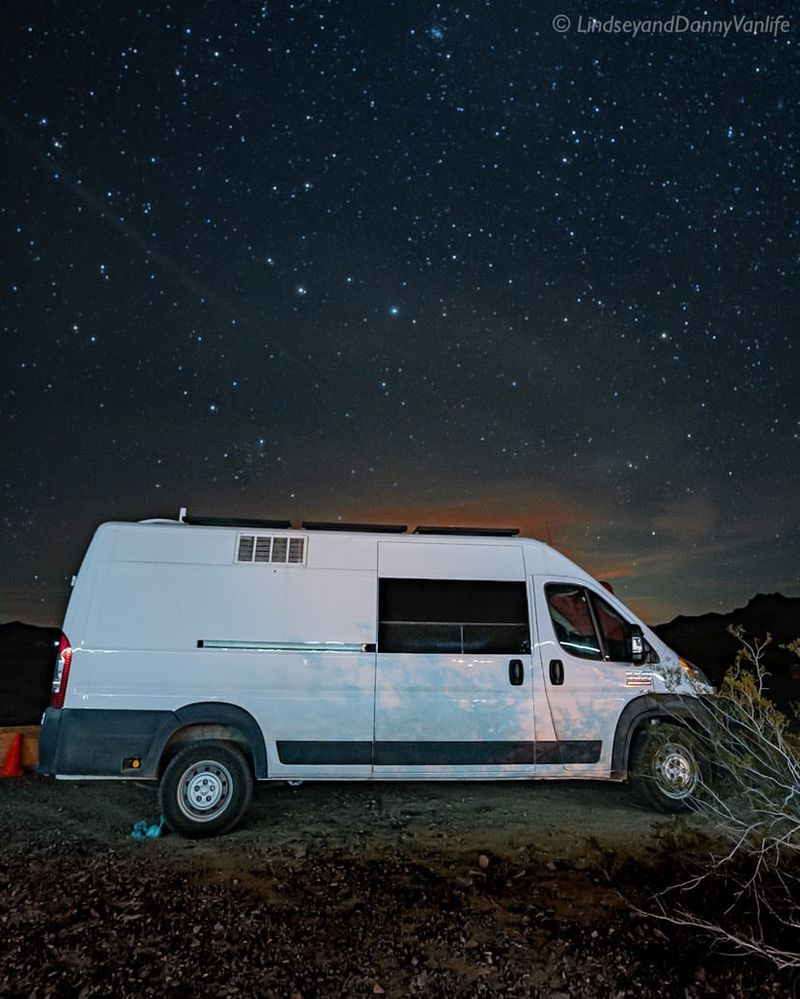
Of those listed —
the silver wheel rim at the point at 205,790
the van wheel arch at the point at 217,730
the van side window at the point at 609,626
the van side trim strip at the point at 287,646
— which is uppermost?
the van side window at the point at 609,626

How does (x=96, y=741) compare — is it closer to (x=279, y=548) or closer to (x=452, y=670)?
(x=279, y=548)

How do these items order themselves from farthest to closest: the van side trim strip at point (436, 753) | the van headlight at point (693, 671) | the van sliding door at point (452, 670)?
1. the van headlight at point (693, 671)
2. the van sliding door at point (452, 670)
3. the van side trim strip at point (436, 753)

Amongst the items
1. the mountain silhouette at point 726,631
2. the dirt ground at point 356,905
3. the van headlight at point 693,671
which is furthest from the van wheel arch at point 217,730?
the mountain silhouette at point 726,631

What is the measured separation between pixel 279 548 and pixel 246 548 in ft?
1.02

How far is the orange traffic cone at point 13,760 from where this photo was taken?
26.0ft

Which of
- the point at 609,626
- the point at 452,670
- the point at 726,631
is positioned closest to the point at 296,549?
the point at 452,670

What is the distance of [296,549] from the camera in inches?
254

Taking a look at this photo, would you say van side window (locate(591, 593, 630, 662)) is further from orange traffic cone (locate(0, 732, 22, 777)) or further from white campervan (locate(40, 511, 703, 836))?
orange traffic cone (locate(0, 732, 22, 777))

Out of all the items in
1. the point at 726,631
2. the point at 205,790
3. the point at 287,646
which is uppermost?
the point at 726,631

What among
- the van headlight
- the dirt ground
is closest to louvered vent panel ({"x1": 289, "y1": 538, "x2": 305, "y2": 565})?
the dirt ground

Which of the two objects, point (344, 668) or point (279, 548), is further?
point (279, 548)

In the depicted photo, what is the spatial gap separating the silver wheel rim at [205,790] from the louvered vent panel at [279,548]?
1.87 meters

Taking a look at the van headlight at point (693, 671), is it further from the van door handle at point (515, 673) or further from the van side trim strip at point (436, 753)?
the van door handle at point (515, 673)

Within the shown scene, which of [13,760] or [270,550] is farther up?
[270,550]
